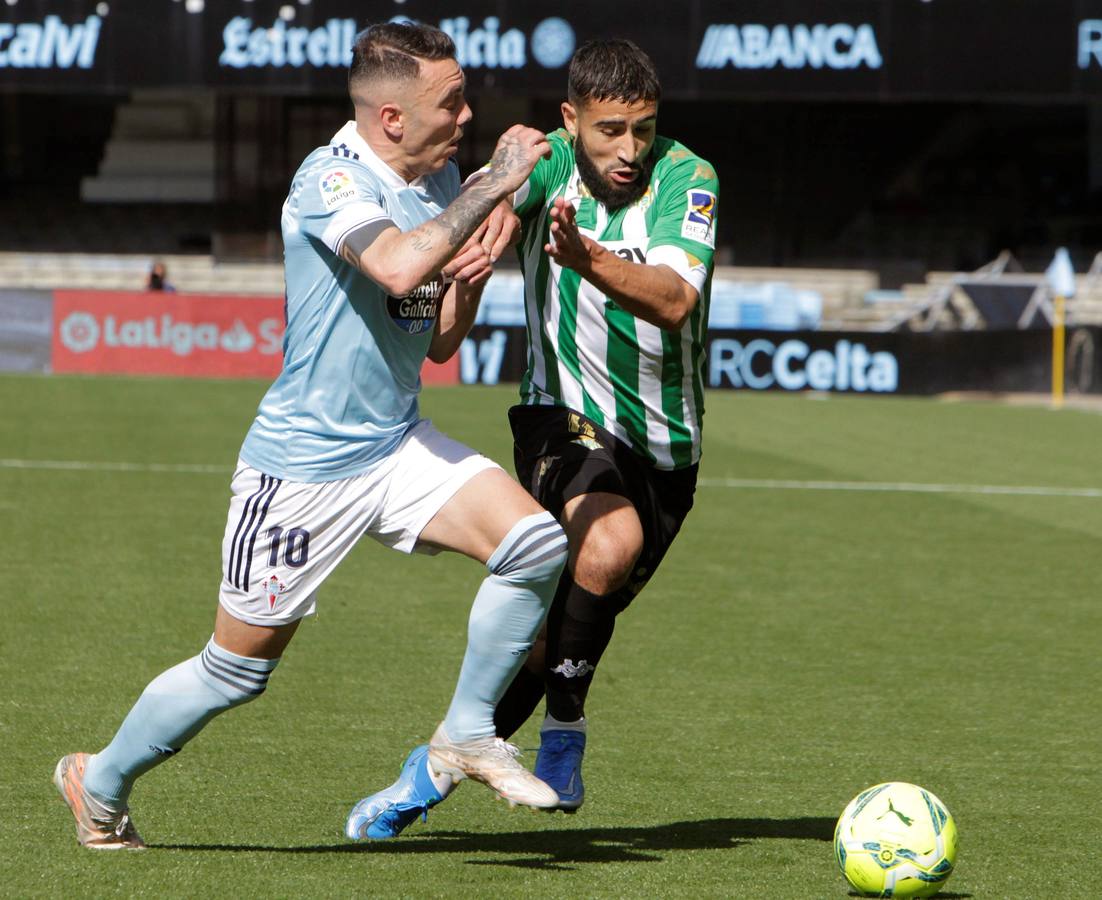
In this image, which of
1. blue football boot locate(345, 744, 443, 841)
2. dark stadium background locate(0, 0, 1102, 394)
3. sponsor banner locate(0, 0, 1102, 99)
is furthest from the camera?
sponsor banner locate(0, 0, 1102, 99)

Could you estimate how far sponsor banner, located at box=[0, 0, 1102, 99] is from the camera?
29.9 meters

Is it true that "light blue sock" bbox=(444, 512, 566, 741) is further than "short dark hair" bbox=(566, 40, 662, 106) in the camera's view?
No

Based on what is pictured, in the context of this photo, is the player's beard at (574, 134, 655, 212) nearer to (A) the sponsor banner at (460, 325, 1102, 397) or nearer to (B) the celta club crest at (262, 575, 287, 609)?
(B) the celta club crest at (262, 575, 287, 609)

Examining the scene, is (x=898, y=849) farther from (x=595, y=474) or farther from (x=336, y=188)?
(x=336, y=188)

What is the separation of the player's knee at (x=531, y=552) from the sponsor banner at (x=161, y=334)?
836 inches

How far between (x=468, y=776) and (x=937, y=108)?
36070mm

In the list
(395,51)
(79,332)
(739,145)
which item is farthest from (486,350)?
(395,51)

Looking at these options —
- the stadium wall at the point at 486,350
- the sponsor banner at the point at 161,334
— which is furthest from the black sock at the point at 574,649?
the sponsor banner at the point at 161,334

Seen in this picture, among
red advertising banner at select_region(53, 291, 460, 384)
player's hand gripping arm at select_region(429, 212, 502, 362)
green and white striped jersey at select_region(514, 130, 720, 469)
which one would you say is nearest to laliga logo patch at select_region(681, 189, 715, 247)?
green and white striped jersey at select_region(514, 130, 720, 469)

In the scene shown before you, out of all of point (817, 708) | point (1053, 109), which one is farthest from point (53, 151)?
point (817, 708)

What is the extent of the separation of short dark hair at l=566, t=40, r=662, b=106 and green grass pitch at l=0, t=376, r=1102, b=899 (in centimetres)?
202

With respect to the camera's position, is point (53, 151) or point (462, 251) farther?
point (53, 151)

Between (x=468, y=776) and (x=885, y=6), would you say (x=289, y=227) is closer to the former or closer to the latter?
(x=468, y=776)

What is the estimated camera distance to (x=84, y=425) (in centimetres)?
1738
